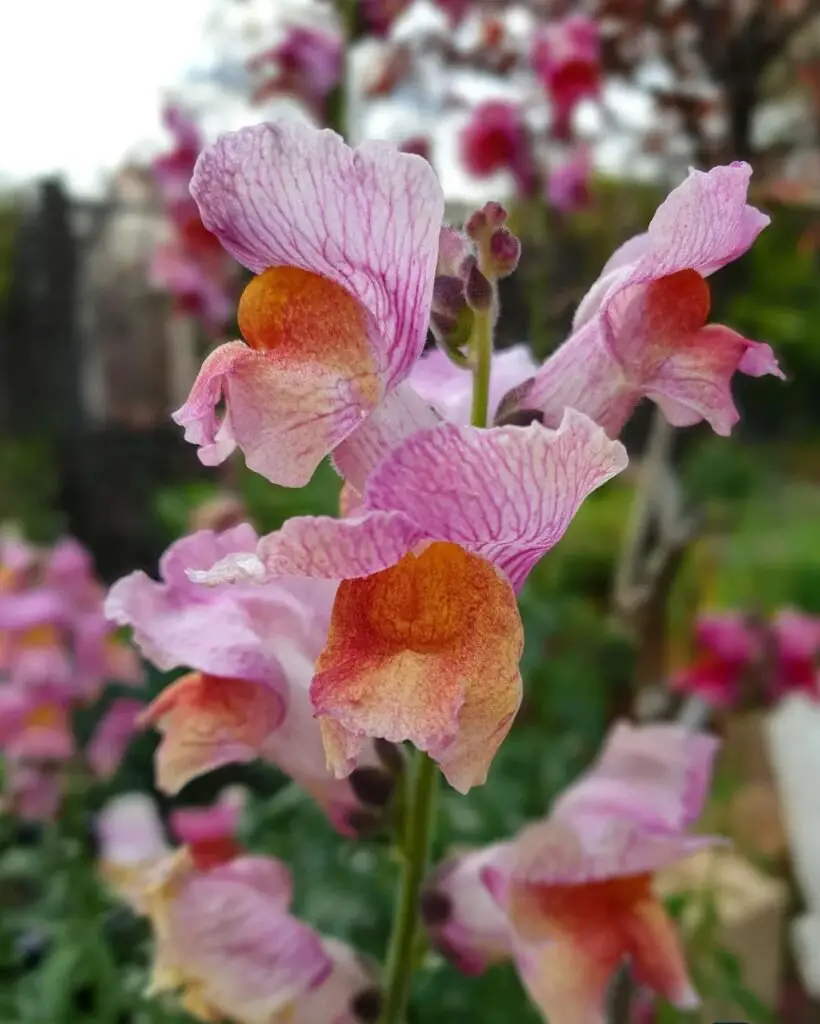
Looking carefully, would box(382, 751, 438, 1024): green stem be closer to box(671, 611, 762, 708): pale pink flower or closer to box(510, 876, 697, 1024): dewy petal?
box(510, 876, 697, 1024): dewy petal

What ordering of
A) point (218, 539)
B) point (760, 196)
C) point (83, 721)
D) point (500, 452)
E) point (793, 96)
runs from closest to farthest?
1. point (500, 452)
2. point (218, 539)
3. point (760, 196)
4. point (83, 721)
5. point (793, 96)

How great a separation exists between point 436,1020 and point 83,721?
79 centimetres

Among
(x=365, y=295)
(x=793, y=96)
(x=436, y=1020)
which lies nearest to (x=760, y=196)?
(x=793, y=96)

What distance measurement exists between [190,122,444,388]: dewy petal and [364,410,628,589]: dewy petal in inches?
2.0

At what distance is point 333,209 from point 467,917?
0.31m

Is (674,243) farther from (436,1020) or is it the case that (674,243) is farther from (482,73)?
(482,73)

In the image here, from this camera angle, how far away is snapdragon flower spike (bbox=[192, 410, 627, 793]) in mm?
244

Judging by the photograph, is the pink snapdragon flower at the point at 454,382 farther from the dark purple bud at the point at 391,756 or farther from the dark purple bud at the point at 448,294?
the dark purple bud at the point at 391,756

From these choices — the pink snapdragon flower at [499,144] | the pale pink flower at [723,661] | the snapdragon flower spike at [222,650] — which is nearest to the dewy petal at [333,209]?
the snapdragon flower spike at [222,650]

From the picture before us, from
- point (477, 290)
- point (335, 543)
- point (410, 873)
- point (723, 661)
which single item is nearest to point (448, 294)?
point (477, 290)

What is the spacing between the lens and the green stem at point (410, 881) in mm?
390

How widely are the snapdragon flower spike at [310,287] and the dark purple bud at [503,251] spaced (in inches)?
2.1

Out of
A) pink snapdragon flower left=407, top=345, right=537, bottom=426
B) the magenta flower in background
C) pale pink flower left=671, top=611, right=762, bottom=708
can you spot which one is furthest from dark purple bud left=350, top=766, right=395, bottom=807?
the magenta flower in background

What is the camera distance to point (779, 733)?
751mm
